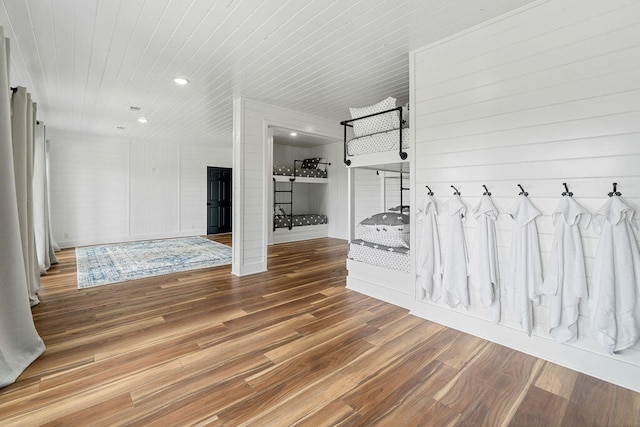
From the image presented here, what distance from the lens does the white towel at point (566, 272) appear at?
182cm

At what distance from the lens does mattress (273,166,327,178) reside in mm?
7013

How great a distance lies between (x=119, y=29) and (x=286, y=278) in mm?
3175

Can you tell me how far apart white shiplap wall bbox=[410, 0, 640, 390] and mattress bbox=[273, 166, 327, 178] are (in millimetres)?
4755

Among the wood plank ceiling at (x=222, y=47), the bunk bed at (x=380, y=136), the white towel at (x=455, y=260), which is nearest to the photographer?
the wood plank ceiling at (x=222, y=47)

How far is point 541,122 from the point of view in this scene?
2.01 m

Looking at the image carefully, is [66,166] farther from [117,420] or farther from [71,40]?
[117,420]

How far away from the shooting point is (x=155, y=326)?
2486 mm

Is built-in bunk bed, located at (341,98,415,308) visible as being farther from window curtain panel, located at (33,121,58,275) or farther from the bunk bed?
window curtain panel, located at (33,121,58,275)

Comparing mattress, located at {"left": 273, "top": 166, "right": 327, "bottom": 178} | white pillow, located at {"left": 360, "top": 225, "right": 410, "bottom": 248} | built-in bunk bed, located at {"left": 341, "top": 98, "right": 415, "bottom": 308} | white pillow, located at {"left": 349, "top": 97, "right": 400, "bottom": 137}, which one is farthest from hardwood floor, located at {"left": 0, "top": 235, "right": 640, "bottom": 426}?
mattress, located at {"left": 273, "top": 166, "right": 327, "bottom": 178}

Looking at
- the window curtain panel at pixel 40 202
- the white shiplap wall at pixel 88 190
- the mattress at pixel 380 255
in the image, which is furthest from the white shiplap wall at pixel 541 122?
the white shiplap wall at pixel 88 190

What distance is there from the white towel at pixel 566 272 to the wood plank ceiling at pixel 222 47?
158 cm

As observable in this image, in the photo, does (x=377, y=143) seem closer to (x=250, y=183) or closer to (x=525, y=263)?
(x=525, y=263)

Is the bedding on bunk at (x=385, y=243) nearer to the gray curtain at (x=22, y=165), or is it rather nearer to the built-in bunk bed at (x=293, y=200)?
the gray curtain at (x=22, y=165)

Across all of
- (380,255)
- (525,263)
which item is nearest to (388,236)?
(380,255)
